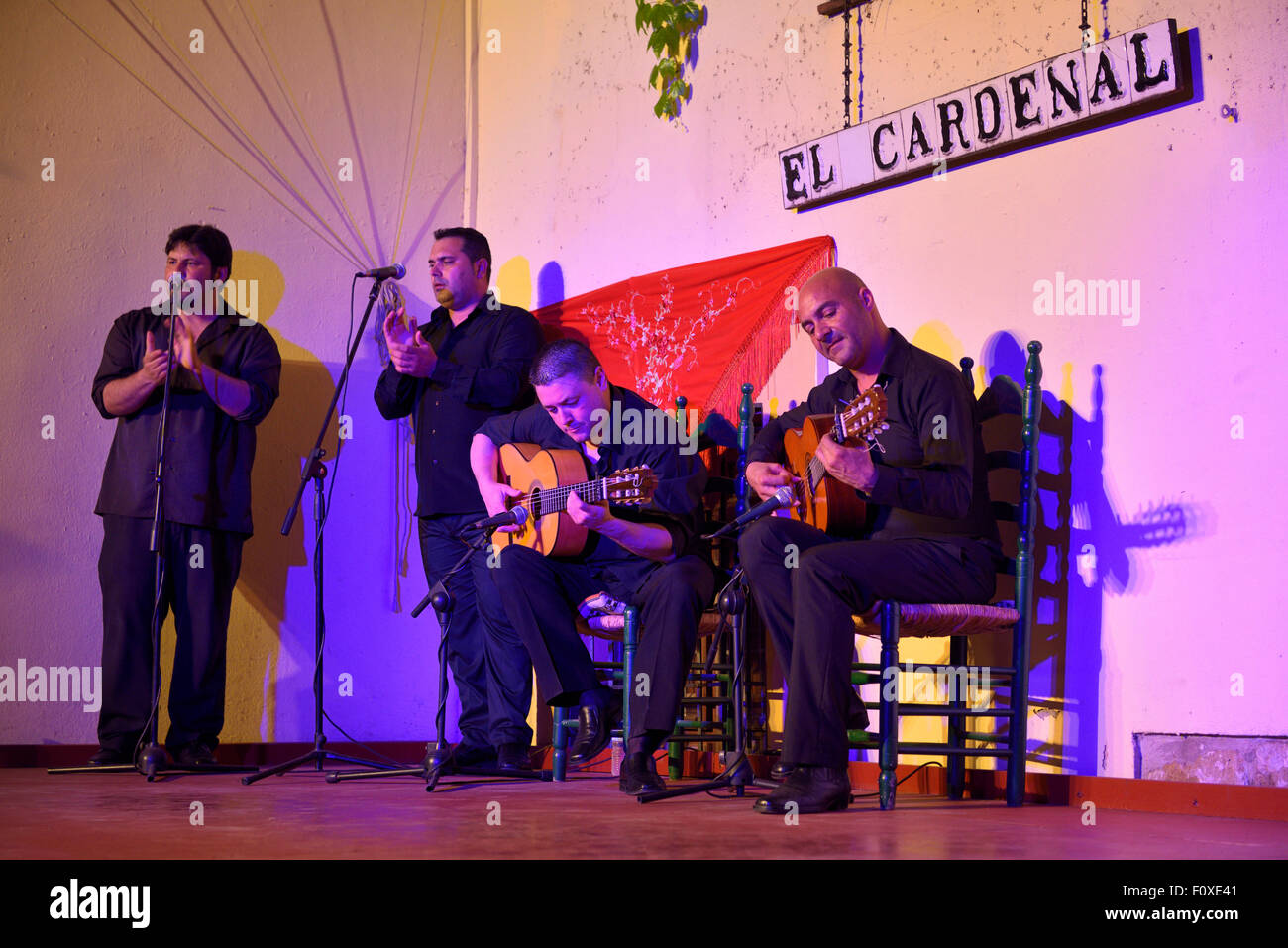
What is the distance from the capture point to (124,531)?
164 inches

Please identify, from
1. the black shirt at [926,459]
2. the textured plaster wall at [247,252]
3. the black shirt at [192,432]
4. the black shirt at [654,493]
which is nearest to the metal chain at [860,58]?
the black shirt at [926,459]

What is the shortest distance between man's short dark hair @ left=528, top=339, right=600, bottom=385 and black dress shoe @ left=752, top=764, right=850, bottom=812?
1.31 meters

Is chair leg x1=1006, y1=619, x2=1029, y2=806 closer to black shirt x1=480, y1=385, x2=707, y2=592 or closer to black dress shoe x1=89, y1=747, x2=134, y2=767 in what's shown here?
black shirt x1=480, y1=385, x2=707, y2=592

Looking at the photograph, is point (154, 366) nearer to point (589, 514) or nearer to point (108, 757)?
point (108, 757)

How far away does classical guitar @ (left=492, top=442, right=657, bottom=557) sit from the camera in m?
3.37

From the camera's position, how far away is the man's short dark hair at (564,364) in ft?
A: 11.8

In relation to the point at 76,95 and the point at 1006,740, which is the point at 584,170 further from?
the point at 1006,740

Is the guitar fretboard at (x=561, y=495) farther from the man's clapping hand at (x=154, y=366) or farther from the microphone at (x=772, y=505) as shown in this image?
the man's clapping hand at (x=154, y=366)

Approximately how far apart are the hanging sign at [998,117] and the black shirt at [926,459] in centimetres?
75

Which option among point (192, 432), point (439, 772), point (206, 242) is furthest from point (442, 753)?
point (206, 242)

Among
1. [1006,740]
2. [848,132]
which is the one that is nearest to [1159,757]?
[1006,740]

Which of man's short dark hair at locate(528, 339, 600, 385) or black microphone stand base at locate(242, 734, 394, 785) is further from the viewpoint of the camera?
man's short dark hair at locate(528, 339, 600, 385)

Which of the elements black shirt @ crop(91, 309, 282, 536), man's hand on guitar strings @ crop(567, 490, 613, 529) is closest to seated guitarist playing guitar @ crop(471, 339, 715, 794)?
man's hand on guitar strings @ crop(567, 490, 613, 529)

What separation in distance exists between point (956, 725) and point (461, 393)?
6.27 feet
